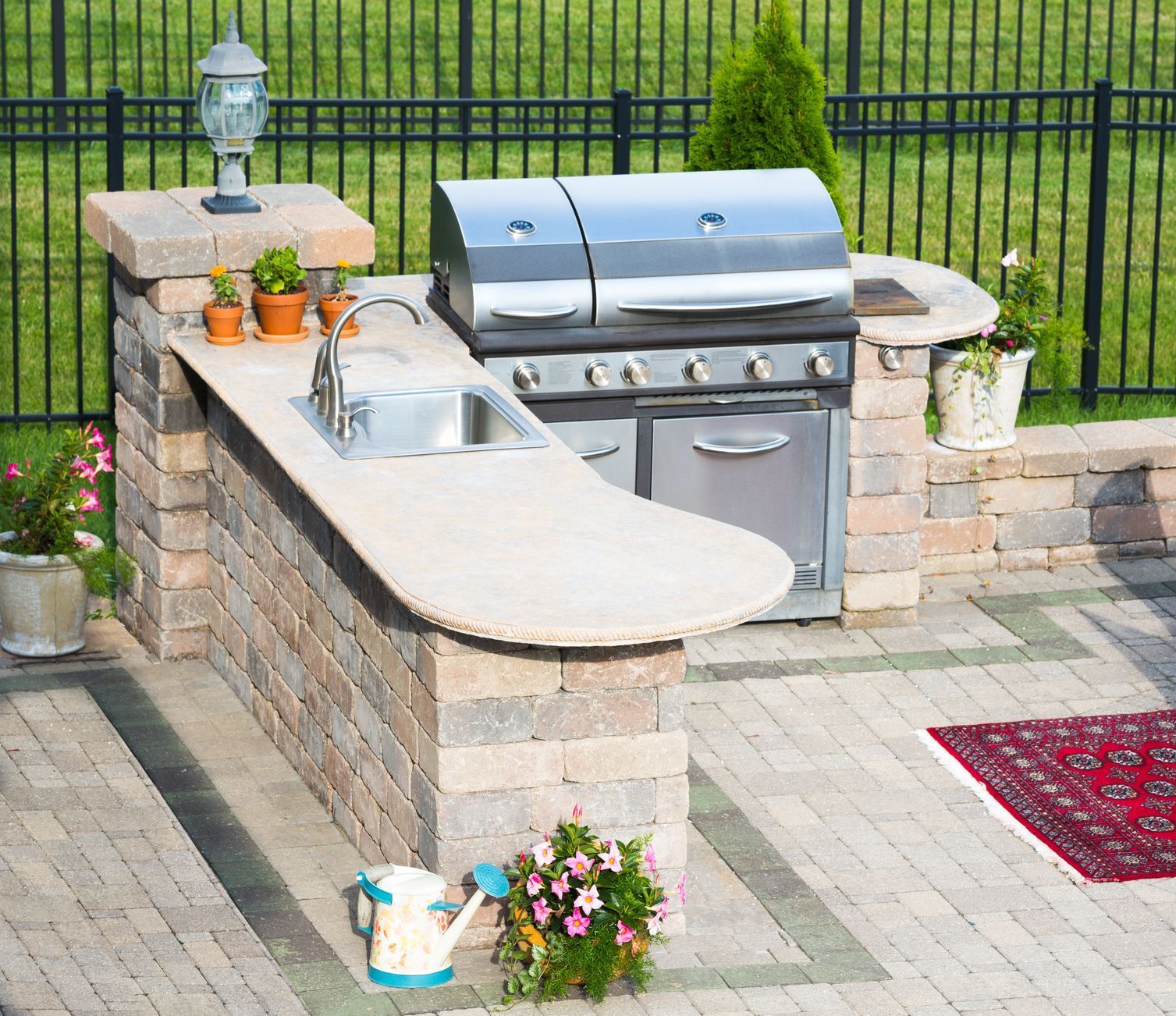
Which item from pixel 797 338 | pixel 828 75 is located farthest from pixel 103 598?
pixel 828 75

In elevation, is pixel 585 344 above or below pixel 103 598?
above

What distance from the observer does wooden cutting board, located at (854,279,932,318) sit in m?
8.90

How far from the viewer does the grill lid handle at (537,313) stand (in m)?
8.24

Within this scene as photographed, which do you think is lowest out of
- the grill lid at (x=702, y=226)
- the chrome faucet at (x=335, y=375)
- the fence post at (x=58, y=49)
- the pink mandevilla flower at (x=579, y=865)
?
the pink mandevilla flower at (x=579, y=865)

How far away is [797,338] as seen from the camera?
28.3ft

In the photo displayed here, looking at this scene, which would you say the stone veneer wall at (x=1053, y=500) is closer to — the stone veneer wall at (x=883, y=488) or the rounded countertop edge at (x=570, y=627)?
the stone veneer wall at (x=883, y=488)

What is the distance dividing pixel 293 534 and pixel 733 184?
247 cm

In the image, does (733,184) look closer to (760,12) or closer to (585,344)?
(585,344)

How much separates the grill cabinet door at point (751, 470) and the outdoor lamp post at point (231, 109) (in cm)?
191

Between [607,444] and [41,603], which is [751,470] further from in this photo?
[41,603]

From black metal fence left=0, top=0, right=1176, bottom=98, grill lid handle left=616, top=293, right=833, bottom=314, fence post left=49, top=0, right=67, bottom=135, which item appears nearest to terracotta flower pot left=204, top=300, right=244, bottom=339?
grill lid handle left=616, top=293, right=833, bottom=314

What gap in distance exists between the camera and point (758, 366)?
8562 mm

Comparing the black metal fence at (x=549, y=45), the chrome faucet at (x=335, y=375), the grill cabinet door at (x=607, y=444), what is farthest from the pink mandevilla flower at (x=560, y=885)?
the black metal fence at (x=549, y=45)

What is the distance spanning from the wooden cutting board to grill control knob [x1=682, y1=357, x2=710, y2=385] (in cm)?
76
